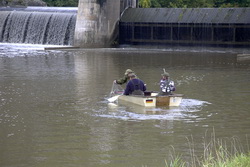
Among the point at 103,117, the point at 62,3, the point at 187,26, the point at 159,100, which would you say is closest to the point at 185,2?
the point at 62,3

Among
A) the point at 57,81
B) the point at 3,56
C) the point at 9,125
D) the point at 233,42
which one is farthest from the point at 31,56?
the point at 9,125

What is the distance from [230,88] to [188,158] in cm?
1099

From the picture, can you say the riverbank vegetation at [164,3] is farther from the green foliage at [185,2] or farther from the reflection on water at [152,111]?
the reflection on water at [152,111]

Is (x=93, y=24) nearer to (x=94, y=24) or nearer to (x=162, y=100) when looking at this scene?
(x=94, y=24)

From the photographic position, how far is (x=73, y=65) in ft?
99.6

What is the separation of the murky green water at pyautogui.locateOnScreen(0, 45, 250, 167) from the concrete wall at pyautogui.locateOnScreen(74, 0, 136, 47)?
1399 centimetres

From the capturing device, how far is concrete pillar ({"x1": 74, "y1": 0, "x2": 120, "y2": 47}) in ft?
144

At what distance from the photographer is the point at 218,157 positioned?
9805 millimetres

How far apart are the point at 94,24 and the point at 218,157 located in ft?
114

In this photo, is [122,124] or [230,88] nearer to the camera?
[122,124]

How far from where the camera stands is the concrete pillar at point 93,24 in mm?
43844

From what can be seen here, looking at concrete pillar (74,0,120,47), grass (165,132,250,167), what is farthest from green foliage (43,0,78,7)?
grass (165,132,250,167)

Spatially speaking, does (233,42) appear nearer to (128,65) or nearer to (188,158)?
(128,65)

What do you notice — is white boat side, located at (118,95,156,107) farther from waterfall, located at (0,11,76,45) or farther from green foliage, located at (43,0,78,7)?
green foliage, located at (43,0,78,7)
